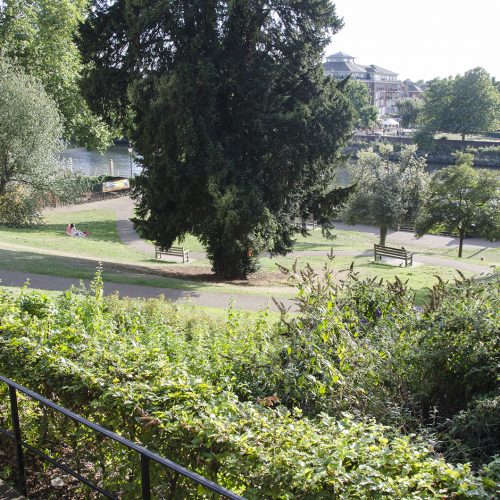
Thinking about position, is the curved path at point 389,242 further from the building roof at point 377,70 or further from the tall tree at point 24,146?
the building roof at point 377,70

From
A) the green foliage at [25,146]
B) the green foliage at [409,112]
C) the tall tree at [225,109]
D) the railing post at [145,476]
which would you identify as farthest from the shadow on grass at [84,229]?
the green foliage at [409,112]

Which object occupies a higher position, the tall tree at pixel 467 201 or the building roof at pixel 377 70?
the building roof at pixel 377 70

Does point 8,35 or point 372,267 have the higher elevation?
point 8,35

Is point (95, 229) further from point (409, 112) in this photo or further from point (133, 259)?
point (409, 112)

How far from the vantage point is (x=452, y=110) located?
9275 cm

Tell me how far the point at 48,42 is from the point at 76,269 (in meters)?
27.0

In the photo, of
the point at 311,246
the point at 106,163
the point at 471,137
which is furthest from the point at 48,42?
the point at 471,137

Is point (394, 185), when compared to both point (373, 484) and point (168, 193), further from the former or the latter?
point (373, 484)

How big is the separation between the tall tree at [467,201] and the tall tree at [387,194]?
1.88 meters

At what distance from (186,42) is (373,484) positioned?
1842 cm

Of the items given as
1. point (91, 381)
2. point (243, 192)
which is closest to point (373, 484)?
point (91, 381)

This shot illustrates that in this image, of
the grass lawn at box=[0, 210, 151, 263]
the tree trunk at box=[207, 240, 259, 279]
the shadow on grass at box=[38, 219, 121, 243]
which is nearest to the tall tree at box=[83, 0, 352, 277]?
the tree trunk at box=[207, 240, 259, 279]

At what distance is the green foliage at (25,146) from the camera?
2992 centimetres

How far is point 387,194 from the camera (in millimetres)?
35000
